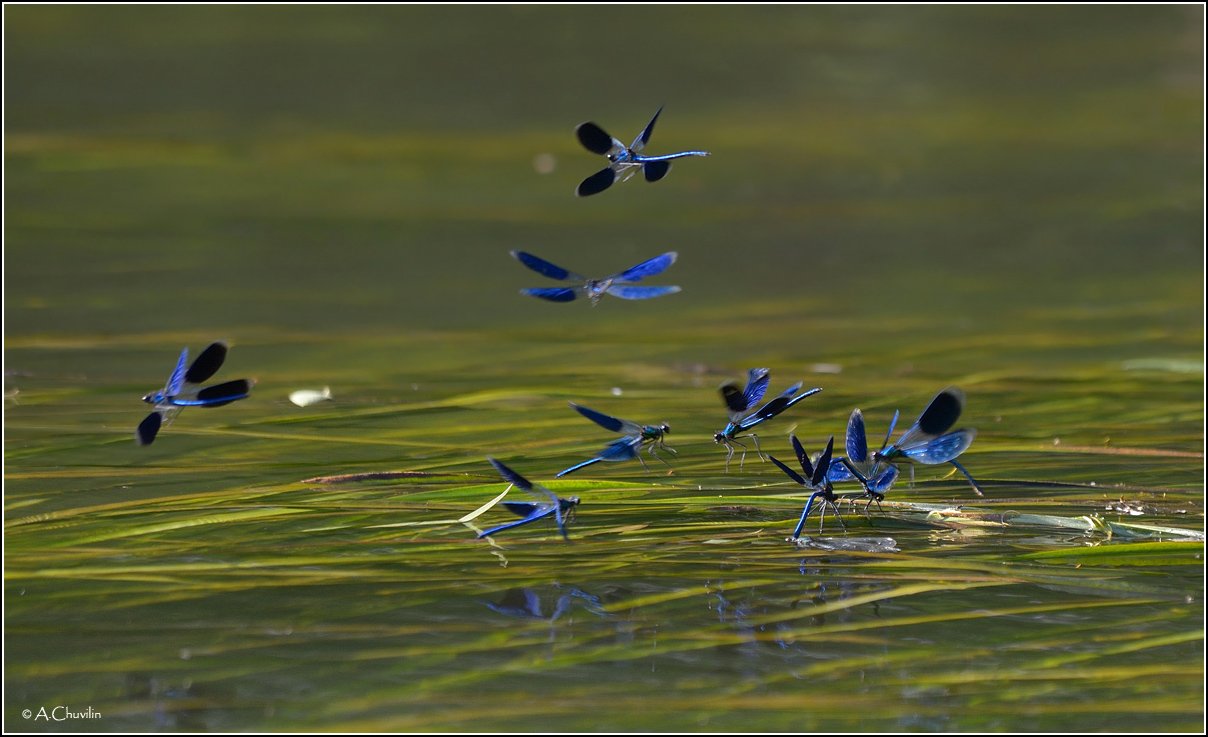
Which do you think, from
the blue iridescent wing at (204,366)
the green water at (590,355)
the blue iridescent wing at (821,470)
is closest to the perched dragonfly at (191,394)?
the blue iridescent wing at (204,366)

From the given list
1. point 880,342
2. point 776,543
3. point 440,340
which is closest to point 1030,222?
point 880,342

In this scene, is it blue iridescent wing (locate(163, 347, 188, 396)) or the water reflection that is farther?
blue iridescent wing (locate(163, 347, 188, 396))

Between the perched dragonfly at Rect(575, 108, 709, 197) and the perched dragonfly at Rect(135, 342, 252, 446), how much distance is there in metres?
0.57

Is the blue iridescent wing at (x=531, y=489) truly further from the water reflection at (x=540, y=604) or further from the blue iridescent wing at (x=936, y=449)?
the blue iridescent wing at (x=936, y=449)

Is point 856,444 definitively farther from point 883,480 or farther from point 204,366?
point 204,366

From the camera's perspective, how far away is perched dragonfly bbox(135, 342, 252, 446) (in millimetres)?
2012

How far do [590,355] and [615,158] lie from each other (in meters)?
1.75

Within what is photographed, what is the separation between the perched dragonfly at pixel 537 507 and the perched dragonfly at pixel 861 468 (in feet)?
1.29

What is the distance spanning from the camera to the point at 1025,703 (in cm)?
153

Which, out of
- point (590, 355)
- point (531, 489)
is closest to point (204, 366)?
point (531, 489)

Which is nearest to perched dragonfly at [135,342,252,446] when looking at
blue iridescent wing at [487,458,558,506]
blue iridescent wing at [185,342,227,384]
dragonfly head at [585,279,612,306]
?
blue iridescent wing at [185,342,227,384]

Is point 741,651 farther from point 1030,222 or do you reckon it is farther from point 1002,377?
point 1030,222

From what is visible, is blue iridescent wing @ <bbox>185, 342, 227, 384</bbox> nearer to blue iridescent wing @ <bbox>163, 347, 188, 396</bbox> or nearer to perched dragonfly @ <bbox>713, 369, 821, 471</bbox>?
blue iridescent wing @ <bbox>163, 347, 188, 396</bbox>

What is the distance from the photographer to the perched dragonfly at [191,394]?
2.01 m
